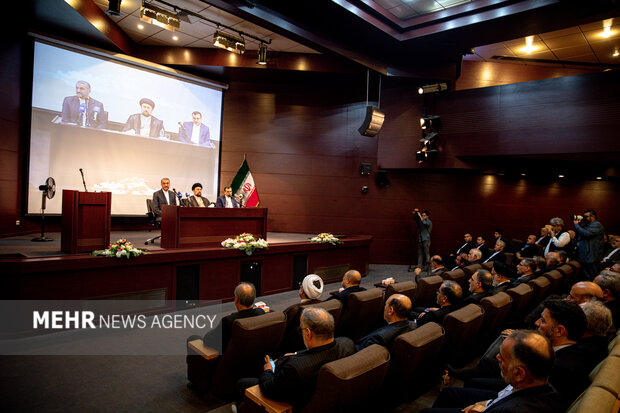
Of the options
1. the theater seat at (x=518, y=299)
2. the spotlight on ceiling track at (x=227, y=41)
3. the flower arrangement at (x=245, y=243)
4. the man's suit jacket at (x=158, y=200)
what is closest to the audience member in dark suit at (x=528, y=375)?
the theater seat at (x=518, y=299)

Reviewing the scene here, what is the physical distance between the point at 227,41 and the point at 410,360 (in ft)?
22.2

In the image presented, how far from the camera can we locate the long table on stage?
12.4 ft

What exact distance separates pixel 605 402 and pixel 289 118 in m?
8.86

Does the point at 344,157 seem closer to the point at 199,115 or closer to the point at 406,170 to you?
the point at 406,170

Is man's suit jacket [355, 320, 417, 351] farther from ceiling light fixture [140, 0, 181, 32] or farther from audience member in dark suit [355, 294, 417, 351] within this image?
ceiling light fixture [140, 0, 181, 32]

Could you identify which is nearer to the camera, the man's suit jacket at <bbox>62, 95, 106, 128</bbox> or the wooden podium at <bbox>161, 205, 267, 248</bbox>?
the wooden podium at <bbox>161, 205, 267, 248</bbox>

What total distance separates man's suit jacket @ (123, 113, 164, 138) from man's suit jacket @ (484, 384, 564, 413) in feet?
26.1

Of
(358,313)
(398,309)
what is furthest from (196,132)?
(398,309)

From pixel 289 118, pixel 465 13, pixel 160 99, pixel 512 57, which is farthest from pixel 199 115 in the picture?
pixel 512 57

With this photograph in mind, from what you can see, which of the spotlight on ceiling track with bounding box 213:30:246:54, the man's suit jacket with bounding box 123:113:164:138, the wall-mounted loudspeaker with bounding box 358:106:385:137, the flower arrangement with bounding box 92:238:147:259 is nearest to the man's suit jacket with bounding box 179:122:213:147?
the man's suit jacket with bounding box 123:113:164:138

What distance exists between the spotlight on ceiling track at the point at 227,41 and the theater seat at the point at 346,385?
6.69 metres

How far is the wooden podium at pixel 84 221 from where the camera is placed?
421 centimetres

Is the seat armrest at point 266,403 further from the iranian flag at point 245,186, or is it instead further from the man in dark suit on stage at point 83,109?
the man in dark suit on stage at point 83,109

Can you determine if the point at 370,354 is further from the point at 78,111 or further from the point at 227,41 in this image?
the point at 78,111
